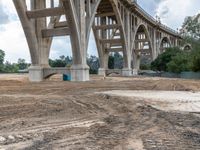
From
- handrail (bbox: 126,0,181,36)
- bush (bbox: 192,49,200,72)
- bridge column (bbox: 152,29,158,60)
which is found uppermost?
handrail (bbox: 126,0,181,36)

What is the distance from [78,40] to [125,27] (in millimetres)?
27714

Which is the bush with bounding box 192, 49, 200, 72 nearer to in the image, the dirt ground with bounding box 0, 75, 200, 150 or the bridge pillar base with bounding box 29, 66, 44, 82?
the bridge pillar base with bounding box 29, 66, 44, 82

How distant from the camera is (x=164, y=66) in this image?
7231cm

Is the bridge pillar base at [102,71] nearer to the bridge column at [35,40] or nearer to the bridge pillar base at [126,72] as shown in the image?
the bridge pillar base at [126,72]

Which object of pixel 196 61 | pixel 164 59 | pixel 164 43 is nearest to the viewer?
pixel 196 61

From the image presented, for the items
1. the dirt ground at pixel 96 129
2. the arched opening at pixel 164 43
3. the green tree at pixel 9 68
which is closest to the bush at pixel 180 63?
the arched opening at pixel 164 43

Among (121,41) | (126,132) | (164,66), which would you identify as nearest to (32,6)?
(121,41)

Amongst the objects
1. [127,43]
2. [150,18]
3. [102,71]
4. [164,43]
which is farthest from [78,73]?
[164,43]

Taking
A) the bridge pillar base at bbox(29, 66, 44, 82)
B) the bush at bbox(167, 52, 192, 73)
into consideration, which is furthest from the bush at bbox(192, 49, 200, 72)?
the bridge pillar base at bbox(29, 66, 44, 82)

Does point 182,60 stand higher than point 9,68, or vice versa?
point 182,60

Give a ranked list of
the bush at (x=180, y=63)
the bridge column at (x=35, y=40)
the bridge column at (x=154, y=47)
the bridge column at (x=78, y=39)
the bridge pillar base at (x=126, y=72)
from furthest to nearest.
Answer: the bridge column at (x=154, y=47)
the bridge pillar base at (x=126, y=72)
the bush at (x=180, y=63)
the bridge column at (x=78, y=39)
the bridge column at (x=35, y=40)

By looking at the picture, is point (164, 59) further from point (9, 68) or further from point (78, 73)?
point (9, 68)

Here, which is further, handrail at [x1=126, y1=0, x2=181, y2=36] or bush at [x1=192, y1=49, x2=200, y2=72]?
handrail at [x1=126, y1=0, x2=181, y2=36]

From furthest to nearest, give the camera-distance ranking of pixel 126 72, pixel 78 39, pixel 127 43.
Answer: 1. pixel 126 72
2. pixel 127 43
3. pixel 78 39
